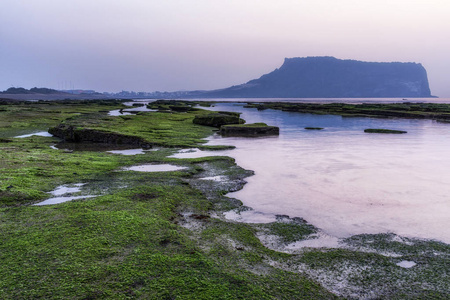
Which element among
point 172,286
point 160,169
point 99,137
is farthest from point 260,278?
point 99,137

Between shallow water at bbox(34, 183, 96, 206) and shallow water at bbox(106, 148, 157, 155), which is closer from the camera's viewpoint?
shallow water at bbox(34, 183, 96, 206)

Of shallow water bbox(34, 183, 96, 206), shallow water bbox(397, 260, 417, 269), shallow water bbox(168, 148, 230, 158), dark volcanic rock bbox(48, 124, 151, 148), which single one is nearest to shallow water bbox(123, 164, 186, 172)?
shallow water bbox(168, 148, 230, 158)

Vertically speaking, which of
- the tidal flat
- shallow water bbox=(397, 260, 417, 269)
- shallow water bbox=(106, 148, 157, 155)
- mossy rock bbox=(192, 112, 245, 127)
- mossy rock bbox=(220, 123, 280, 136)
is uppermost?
mossy rock bbox=(192, 112, 245, 127)

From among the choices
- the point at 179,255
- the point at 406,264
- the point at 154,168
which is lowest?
the point at 406,264

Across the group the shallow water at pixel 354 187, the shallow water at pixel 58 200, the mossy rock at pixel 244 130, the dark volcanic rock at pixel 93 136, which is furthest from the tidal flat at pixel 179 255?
the mossy rock at pixel 244 130

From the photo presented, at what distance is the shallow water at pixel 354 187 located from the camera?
1072cm

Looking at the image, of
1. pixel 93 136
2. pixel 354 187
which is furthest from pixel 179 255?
pixel 93 136

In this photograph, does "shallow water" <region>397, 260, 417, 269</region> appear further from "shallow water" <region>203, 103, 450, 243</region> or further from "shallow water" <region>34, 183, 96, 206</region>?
"shallow water" <region>34, 183, 96, 206</region>

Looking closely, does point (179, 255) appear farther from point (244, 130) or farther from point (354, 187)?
point (244, 130)

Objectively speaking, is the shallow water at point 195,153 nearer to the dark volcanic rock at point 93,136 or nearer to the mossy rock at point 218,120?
the dark volcanic rock at point 93,136

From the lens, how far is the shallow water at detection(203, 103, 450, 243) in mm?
10719

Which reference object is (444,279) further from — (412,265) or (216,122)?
(216,122)

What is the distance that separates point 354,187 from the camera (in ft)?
50.6

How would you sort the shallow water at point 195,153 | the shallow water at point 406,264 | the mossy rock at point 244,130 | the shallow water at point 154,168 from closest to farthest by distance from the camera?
the shallow water at point 406,264
the shallow water at point 154,168
the shallow water at point 195,153
the mossy rock at point 244,130
